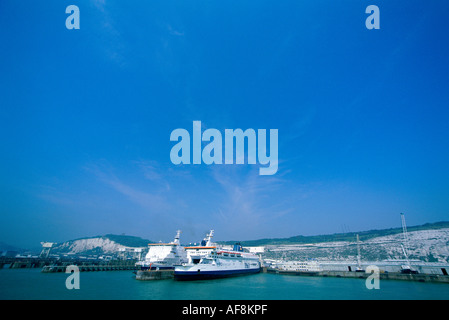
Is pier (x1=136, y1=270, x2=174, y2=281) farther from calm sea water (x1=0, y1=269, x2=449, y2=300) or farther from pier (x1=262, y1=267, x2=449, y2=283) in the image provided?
pier (x1=262, y1=267, x2=449, y2=283)

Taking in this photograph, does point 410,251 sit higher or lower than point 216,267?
lower

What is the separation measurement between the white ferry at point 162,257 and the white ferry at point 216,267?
994cm

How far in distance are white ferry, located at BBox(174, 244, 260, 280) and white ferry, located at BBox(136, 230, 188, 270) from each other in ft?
32.6

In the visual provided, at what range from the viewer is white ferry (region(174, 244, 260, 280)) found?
90.3 feet

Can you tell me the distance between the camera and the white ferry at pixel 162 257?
3672 centimetres

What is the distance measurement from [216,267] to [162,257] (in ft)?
42.0

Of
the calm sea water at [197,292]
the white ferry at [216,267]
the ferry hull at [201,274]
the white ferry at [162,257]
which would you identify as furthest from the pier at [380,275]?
the white ferry at [162,257]

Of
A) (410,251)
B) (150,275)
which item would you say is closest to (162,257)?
(150,275)

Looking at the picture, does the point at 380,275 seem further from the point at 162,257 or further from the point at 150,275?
the point at 150,275

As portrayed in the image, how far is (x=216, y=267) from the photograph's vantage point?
3050 centimetres
